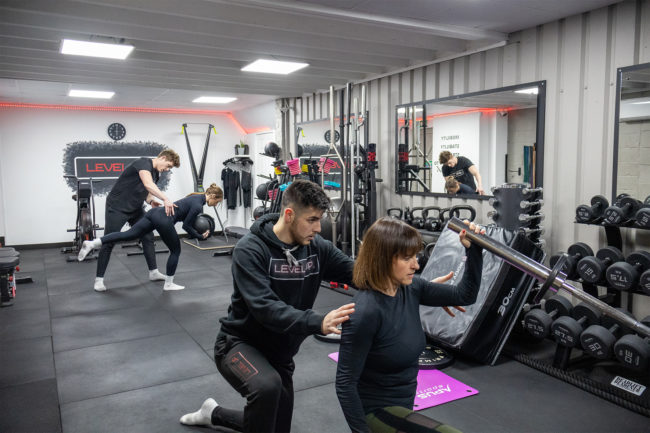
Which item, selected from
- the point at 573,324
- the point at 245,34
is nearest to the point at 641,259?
the point at 573,324

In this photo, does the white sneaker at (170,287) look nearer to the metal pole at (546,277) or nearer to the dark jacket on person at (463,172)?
the dark jacket on person at (463,172)

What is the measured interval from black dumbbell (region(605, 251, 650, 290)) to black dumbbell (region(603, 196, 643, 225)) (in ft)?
0.73

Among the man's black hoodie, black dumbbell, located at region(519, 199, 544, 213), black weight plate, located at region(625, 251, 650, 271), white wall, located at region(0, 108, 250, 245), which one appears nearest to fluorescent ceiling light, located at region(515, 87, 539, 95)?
black dumbbell, located at region(519, 199, 544, 213)

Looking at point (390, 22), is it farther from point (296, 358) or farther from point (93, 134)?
point (93, 134)

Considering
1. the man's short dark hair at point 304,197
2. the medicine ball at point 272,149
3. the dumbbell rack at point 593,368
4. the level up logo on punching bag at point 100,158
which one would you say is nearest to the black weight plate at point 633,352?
the dumbbell rack at point 593,368

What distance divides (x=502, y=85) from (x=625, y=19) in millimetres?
1088

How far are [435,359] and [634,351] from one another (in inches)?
45.0

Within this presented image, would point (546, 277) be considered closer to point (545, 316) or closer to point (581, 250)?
point (545, 316)

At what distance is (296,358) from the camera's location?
3408mm

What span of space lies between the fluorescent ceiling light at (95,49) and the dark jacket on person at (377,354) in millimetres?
3835

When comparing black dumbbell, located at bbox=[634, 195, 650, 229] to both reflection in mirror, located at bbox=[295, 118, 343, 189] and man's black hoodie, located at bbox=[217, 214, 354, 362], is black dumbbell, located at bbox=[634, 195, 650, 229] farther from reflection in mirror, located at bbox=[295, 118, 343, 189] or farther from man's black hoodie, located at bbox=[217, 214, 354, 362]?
reflection in mirror, located at bbox=[295, 118, 343, 189]

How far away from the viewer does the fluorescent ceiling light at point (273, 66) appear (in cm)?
525

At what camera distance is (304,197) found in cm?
186

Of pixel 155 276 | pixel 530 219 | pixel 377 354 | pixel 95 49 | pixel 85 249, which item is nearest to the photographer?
pixel 377 354
